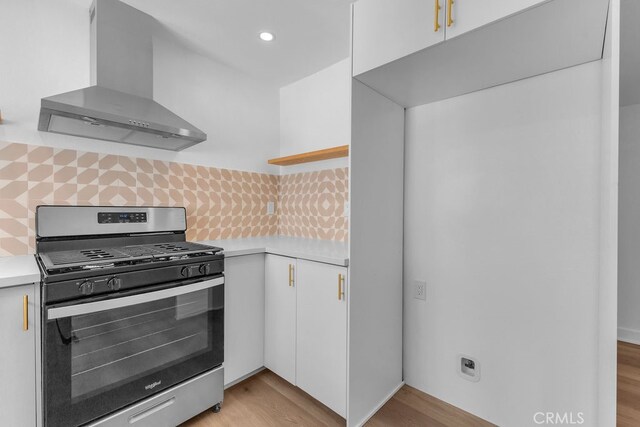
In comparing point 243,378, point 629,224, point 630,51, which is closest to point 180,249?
point 243,378

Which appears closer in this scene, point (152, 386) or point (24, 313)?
point (24, 313)

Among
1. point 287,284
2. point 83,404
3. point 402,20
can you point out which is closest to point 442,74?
point 402,20

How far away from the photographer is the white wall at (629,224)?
2.77 m

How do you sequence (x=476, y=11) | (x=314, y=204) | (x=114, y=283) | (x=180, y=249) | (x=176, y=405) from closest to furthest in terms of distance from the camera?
1. (x=476, y=11)
2. (x=114, y=283)
3. (x=176, y=405)
4. (x=180, y=249)
5. (x=314, y=204)

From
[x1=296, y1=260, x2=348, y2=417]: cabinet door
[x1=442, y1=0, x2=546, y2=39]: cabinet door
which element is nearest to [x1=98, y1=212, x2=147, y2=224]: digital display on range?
[x1=296, y1=260, x2=348, y2=417]: cabinet door

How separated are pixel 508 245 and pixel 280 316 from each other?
4.58 feet

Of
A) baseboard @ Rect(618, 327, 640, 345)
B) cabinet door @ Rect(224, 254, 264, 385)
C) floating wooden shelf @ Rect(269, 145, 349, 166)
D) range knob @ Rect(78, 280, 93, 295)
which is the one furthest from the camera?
baseboard @ Rect(618, 327, 640, 345)

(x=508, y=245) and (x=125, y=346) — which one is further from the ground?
(x=508, y=245)

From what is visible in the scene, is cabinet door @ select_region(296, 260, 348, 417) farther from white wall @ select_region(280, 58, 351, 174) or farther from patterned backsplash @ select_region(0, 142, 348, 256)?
white wall @ select_region(280, 58, 351, 174)

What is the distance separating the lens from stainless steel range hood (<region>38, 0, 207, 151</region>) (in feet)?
4.77

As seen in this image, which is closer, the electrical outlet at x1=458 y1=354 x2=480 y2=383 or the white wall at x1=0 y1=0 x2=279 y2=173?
the white wall at x1=0 y1=0 x2=279 y2=173

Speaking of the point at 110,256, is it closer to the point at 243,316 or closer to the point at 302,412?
the point at 243,316

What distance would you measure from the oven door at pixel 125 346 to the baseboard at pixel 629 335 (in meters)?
3.53

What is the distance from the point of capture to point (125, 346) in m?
1.37
